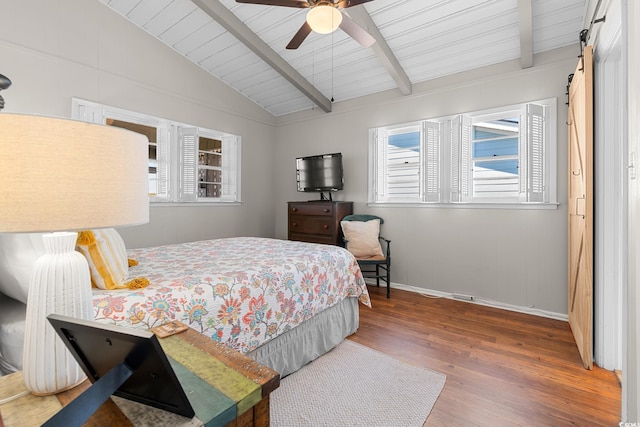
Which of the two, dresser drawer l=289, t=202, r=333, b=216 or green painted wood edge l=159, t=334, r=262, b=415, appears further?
dresser drawer l=289, t=202, r=333, b=216

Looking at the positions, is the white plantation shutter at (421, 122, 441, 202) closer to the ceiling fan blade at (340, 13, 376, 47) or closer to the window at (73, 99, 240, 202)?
the ceiling fan blade at (340, 13, 376, 47)

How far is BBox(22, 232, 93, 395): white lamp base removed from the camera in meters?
0.72

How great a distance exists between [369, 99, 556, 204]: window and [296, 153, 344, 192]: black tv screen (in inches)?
18.7

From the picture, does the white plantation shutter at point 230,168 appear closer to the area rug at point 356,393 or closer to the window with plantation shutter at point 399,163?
the window with plantation shutter at point 399,163

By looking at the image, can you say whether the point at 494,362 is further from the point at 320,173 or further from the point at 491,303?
the point at 320,173

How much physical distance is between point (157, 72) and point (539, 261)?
4.94 meters

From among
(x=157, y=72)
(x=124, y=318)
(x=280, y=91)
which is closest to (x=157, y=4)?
(x=157, y=72)

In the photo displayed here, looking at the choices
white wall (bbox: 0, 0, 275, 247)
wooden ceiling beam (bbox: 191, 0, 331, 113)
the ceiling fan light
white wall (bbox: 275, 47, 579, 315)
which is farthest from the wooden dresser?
the ceiling fan light

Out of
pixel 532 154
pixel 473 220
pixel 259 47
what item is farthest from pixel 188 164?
pixel 532 154

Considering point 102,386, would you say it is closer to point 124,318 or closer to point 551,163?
point 124,318

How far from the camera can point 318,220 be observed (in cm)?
434

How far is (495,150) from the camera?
3.49m

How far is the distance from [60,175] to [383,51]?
3.49 m

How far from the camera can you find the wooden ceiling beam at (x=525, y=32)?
261cm
